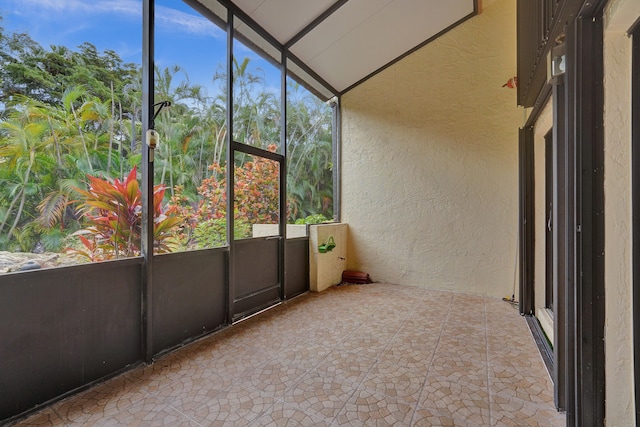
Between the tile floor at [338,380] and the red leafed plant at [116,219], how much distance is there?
Result: 869mm

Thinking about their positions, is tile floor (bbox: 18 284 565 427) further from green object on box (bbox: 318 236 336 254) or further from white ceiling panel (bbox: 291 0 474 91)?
white ceiling panel (bbox: 291 0 474 91)

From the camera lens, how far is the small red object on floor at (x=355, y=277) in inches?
187

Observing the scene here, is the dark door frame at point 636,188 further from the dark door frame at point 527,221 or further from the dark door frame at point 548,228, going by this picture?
the dark door frame at point 527,221

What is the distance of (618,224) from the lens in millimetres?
1315

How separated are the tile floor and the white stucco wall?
545 mm

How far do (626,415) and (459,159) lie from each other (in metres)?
3.45

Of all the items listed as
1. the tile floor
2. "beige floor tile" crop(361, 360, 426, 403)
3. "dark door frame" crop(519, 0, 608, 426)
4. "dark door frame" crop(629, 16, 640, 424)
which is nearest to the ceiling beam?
"dark door frame" crop(519, 0, 608, 426)

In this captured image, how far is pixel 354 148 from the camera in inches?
197

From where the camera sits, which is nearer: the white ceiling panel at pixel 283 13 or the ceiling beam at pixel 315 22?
the white ceiling panel at pixel 283 13

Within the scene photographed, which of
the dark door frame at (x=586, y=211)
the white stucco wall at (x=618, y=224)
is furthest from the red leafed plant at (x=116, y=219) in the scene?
the white stucco wall at (x=618, y=224)

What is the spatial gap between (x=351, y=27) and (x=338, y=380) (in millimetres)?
3802

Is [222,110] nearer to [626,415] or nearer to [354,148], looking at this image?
[354,148]

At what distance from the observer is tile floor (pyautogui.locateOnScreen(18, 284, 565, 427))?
1720 mm

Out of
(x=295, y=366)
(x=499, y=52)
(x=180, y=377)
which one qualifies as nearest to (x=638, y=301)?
(x=295, y=366)
